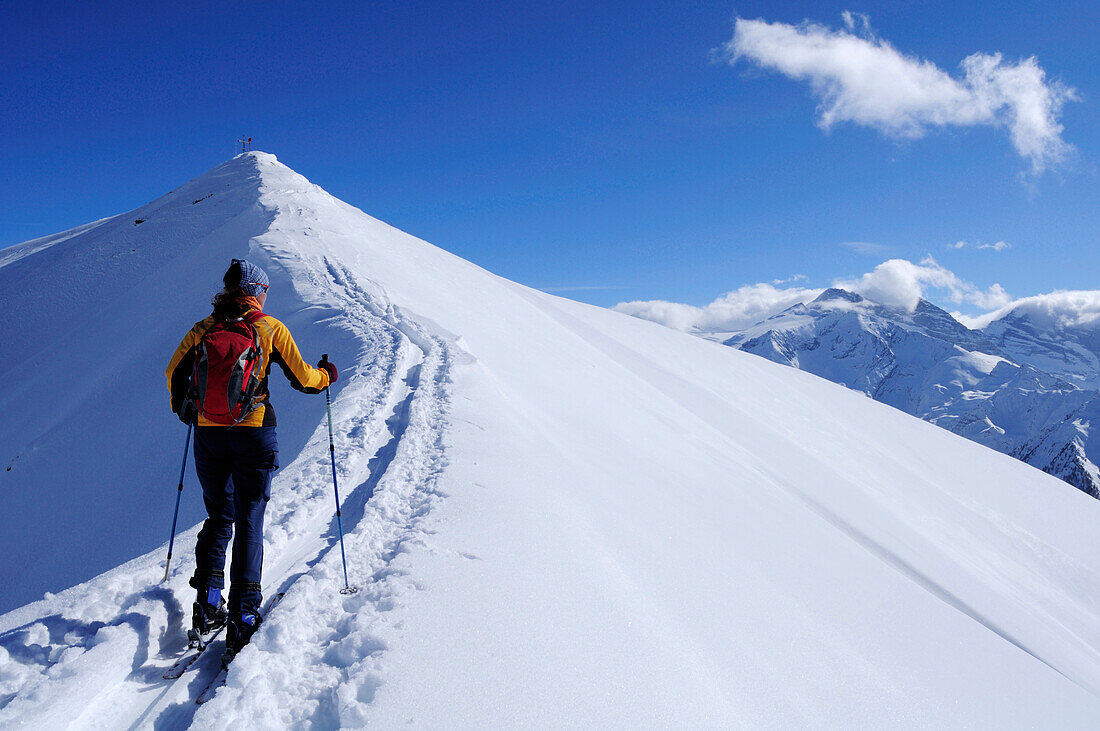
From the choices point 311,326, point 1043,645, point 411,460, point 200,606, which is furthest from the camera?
point 311,326

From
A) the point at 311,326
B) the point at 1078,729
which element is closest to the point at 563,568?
the point at 1078,729

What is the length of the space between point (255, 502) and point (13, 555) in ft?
24.1

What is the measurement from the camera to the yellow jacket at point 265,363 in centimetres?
375

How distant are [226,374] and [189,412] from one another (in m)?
0.46

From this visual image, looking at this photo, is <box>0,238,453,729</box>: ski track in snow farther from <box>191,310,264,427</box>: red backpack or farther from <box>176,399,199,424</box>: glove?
<box>191,310,264,427</box>: red backpack

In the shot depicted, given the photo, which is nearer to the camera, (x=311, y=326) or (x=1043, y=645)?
(x=1043, y=645)

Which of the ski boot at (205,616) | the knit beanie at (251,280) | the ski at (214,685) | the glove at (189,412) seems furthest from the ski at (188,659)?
the knit beanie at (251,280)

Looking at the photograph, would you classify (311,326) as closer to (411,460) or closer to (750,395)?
(411,460)

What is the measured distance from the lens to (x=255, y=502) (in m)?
3.91

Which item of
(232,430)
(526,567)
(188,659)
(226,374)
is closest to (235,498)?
(232,430)

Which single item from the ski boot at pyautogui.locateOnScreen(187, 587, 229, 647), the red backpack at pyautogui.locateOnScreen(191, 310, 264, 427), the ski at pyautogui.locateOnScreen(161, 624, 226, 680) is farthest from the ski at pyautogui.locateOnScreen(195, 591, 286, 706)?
the red backpack at pyautogui.locateOnScreen(191, 310, 264, 427)

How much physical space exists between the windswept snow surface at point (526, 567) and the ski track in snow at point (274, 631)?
0.06ft

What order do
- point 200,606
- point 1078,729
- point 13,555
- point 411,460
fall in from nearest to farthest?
1. point 200,606
2. point 1078,729
3. point 411,460
4. point 13,555

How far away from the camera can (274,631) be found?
12.3ft
